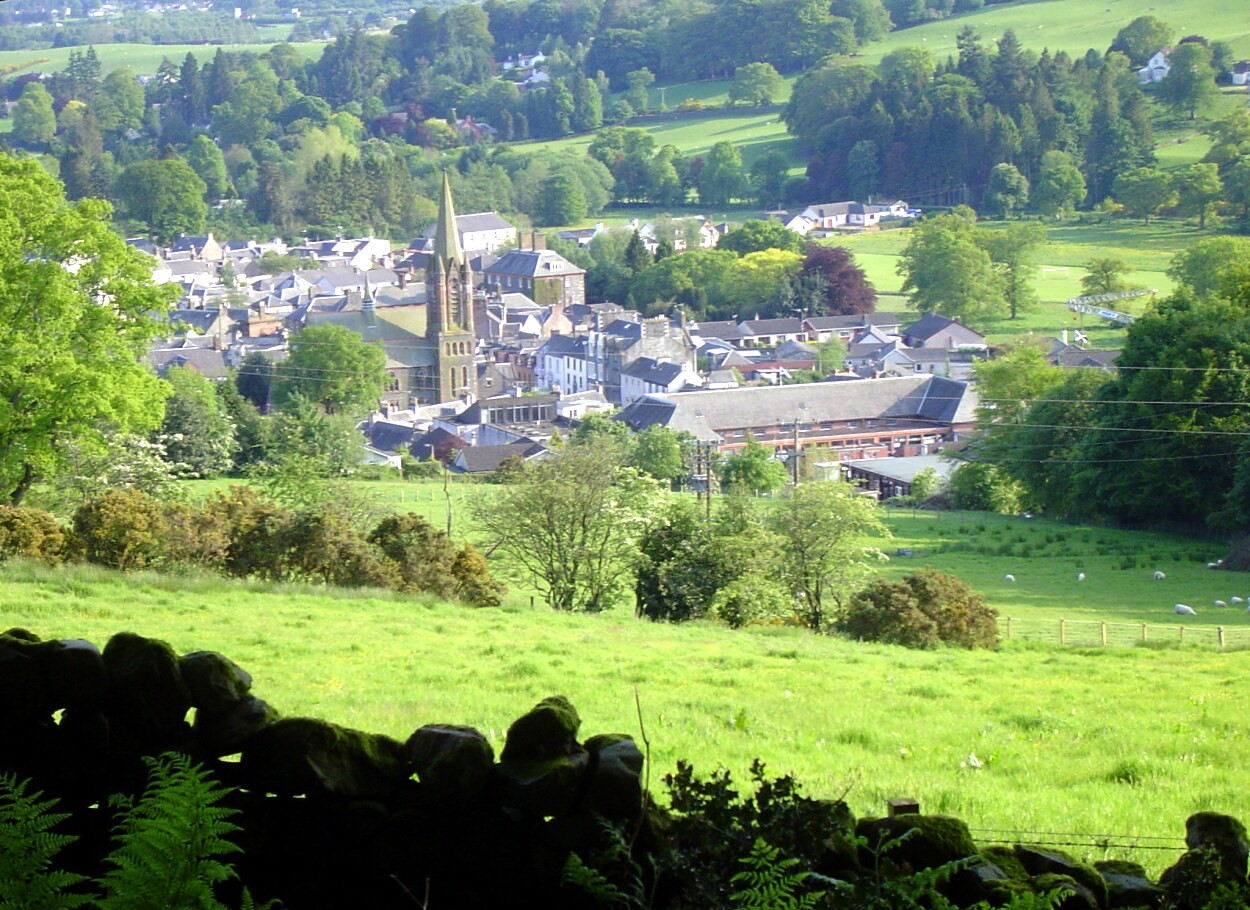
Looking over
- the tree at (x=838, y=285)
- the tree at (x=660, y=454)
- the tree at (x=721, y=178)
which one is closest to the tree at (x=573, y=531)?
the tree at (x=660, y=454)

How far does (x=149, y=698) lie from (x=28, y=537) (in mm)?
11235

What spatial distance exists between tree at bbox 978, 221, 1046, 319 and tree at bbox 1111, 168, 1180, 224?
15.6 meters

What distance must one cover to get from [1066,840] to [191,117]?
15947 centimetres

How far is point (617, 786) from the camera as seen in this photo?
3523mm

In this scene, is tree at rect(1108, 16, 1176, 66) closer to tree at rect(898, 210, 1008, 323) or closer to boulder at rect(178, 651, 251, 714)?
tree at rect(898, 210, 1008, 323)

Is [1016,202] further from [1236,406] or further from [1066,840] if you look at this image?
[1066,840]

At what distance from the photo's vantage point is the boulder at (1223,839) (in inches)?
145

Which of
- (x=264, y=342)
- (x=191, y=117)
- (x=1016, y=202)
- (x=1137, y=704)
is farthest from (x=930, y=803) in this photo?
(x=191, y=117)

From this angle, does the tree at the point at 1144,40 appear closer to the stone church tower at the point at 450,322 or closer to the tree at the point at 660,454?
the stone church tower at the point at 450,322

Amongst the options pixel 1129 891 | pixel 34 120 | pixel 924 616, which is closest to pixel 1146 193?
pixel 924 616

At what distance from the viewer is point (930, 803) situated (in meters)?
6.22

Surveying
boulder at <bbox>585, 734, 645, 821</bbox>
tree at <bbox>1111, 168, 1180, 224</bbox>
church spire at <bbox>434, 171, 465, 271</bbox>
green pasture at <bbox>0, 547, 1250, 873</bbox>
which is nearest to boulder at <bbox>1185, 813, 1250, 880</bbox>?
green pasture at <bbox>0, 547, 1250, 873</bbox>

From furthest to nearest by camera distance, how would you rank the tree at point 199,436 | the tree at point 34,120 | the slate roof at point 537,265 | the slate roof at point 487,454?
the tree at point 34,120 → the slate roof at point 537,265 → the slate roof at point 487,454 → the tree at point 199,436

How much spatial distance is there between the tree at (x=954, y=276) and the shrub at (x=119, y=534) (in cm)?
6742
